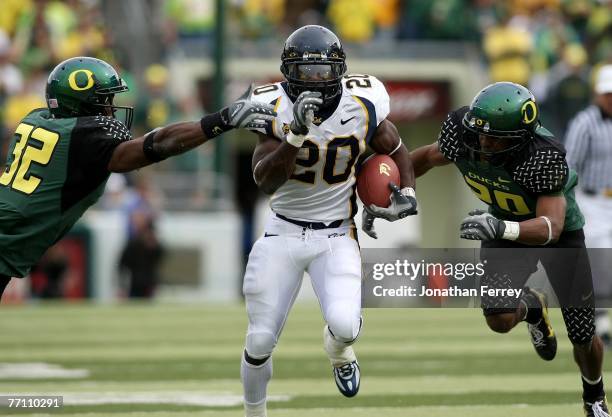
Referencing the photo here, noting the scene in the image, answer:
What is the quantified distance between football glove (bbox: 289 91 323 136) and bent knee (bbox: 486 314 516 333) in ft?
4.16

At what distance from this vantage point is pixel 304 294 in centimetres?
1480

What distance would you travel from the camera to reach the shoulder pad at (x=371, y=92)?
230 inches

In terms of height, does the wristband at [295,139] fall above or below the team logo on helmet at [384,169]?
above

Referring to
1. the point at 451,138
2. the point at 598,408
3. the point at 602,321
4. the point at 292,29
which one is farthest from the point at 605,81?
the point at 292,29

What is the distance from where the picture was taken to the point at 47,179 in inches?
226

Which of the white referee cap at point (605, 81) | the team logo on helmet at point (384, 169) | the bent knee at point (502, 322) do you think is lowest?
the bent knee at point (502, 322)

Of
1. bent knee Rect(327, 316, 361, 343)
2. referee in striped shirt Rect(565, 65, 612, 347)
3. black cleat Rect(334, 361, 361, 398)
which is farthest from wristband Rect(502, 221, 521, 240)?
referee in striped shirt Rect(565, 65, 612, 347)

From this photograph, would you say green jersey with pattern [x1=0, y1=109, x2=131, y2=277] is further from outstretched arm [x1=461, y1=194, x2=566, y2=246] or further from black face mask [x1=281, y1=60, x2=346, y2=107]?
outstretched arm [x1=461, y1=194, x2=566, y2=246]

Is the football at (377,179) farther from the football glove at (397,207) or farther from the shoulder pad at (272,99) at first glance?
the shoulder pad at (272,99)

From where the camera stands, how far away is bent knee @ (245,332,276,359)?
220 inches

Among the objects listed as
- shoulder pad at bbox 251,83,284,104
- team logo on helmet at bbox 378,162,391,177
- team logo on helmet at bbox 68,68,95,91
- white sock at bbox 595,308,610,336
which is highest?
team logo on helmet at bbox 68,68,95,91

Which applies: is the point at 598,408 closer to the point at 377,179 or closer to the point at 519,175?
the point at 519,175

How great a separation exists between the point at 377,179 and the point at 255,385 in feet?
3.45

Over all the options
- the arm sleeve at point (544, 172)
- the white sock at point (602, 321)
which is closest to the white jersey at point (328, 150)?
the arm sleeve at point (544, 172)
